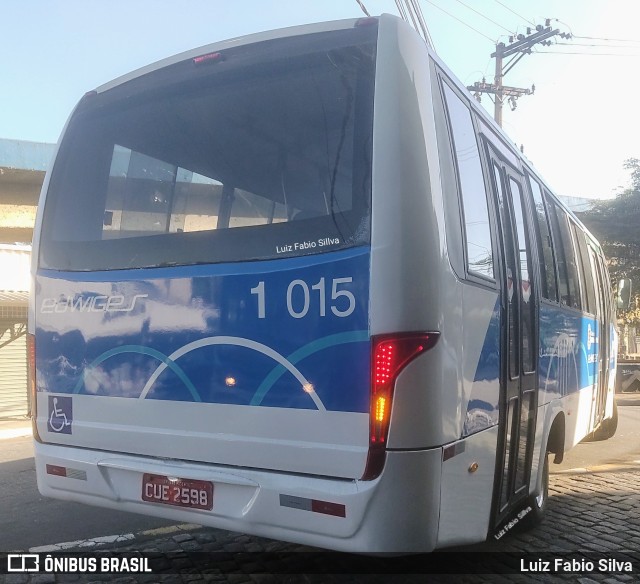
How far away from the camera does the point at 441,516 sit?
10.6ft

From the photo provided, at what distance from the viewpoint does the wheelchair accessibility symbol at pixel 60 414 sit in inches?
164

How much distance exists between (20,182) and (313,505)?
1641cm

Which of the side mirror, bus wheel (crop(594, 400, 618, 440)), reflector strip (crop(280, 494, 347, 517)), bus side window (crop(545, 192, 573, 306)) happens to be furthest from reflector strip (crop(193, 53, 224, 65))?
the side mirror

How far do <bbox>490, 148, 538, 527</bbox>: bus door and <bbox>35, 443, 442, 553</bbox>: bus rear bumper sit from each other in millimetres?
1068

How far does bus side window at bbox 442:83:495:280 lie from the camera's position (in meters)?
3.72

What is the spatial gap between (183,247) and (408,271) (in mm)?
1387

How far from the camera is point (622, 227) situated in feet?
92.4

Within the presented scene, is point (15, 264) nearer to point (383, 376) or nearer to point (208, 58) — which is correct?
point (208, 58)

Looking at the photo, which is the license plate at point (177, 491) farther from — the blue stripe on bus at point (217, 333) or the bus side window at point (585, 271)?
the bus side window at point (585, 271)

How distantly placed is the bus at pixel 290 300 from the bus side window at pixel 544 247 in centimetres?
86

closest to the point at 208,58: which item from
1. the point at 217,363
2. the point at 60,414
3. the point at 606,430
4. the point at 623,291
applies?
the point at 217,363

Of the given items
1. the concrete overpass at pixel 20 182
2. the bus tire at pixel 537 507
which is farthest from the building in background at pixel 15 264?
the bus tire at pixel 537 507

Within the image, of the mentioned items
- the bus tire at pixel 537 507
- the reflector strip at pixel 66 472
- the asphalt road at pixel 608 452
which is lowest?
the asphalt road at pixel 608 452

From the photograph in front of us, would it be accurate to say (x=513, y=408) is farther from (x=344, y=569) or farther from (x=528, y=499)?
(x=344, y=569)
